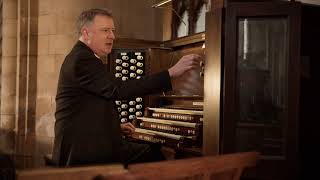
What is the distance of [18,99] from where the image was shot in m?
5.87

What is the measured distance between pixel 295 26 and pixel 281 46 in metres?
0.19

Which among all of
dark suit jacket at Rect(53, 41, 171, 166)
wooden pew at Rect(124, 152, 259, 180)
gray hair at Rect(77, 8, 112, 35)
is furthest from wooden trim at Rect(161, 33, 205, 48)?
wooden pew at Rect(124, 152, 259, 180)

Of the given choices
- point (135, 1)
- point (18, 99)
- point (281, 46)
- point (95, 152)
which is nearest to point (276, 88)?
point (281, 46)

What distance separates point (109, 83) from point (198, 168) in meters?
1.05

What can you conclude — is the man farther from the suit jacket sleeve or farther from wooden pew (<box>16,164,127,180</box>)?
wooden pew (<box>16,164,127,180</box>)

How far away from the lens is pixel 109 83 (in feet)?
8.30

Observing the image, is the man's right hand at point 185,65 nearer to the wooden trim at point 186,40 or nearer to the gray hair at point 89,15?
the gray hair at point 89,15

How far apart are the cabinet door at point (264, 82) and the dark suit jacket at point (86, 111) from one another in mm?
1080

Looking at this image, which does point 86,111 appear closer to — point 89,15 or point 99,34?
point 99,34

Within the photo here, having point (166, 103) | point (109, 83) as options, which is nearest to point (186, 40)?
point (166, 103)

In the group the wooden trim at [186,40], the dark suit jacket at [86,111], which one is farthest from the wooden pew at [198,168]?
the wooden trim at [186,40]

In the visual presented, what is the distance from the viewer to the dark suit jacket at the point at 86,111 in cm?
256

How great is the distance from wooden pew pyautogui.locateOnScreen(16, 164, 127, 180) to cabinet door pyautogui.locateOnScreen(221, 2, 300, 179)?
1834 mm

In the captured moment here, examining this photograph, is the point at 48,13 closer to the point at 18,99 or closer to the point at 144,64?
the point at 18,99
